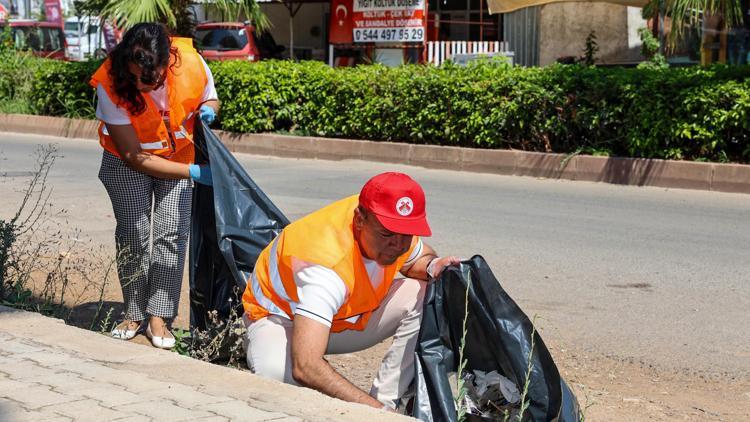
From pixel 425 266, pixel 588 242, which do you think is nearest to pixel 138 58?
pixel 425 266

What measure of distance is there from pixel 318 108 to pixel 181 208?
9767 millimetres

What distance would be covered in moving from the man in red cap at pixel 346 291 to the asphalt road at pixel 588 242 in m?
1.63

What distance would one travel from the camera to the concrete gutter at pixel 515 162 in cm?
1096

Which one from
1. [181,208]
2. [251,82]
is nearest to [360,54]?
[251,82]

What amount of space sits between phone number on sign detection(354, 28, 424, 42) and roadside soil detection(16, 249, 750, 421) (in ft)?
50.2

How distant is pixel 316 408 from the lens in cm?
335

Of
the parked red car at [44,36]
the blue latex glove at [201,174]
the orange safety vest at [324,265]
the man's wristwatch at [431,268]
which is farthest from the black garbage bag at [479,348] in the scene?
the parked red car at [44,36]

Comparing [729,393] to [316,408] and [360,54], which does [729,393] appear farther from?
[360,54]

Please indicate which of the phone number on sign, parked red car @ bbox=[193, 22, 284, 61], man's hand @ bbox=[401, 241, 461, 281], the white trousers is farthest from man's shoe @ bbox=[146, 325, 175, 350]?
parked red car @ bbox=[193, 22, 284, 61]

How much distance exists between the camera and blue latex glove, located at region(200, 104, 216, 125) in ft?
16.8

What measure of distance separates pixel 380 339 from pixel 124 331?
1.63m

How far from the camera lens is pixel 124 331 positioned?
5.26m

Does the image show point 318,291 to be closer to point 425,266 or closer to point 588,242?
point 425,266

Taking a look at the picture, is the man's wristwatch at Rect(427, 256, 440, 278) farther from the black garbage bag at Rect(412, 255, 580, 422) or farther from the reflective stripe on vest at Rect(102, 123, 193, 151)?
the reflective stripe on vest at Rect(102, 123, 193, 151)
